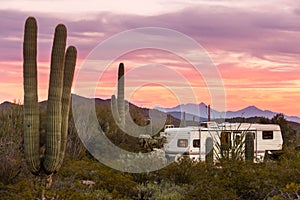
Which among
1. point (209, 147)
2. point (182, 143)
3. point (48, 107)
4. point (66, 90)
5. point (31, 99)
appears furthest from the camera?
point (182, 143)

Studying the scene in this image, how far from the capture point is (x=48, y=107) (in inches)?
444

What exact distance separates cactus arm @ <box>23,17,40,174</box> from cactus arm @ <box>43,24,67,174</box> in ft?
0.73

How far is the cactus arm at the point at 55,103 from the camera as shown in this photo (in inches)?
437

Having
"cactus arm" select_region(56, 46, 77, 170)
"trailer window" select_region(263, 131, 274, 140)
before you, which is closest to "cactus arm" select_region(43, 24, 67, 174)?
"cactus arm" select_region(56, 46, 77, 170)

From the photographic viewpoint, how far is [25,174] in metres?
12.3

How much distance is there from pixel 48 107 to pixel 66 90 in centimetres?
67

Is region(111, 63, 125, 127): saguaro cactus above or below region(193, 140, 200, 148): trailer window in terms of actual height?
above

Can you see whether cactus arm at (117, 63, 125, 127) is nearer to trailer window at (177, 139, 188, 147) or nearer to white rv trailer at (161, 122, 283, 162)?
white rv trailer at (161, 122, 283, 162)

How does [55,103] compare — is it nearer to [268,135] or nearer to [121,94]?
[121,94]

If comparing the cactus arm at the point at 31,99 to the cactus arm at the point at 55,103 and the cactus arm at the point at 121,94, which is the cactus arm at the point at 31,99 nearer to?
the cactus arm at the point at 55,103

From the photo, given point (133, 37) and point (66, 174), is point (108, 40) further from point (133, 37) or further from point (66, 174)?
point (66, 174)

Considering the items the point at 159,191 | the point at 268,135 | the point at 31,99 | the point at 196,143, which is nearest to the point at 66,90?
the point at 31,99

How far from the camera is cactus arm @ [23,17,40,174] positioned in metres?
11.0

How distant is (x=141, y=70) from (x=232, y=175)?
11619mm
